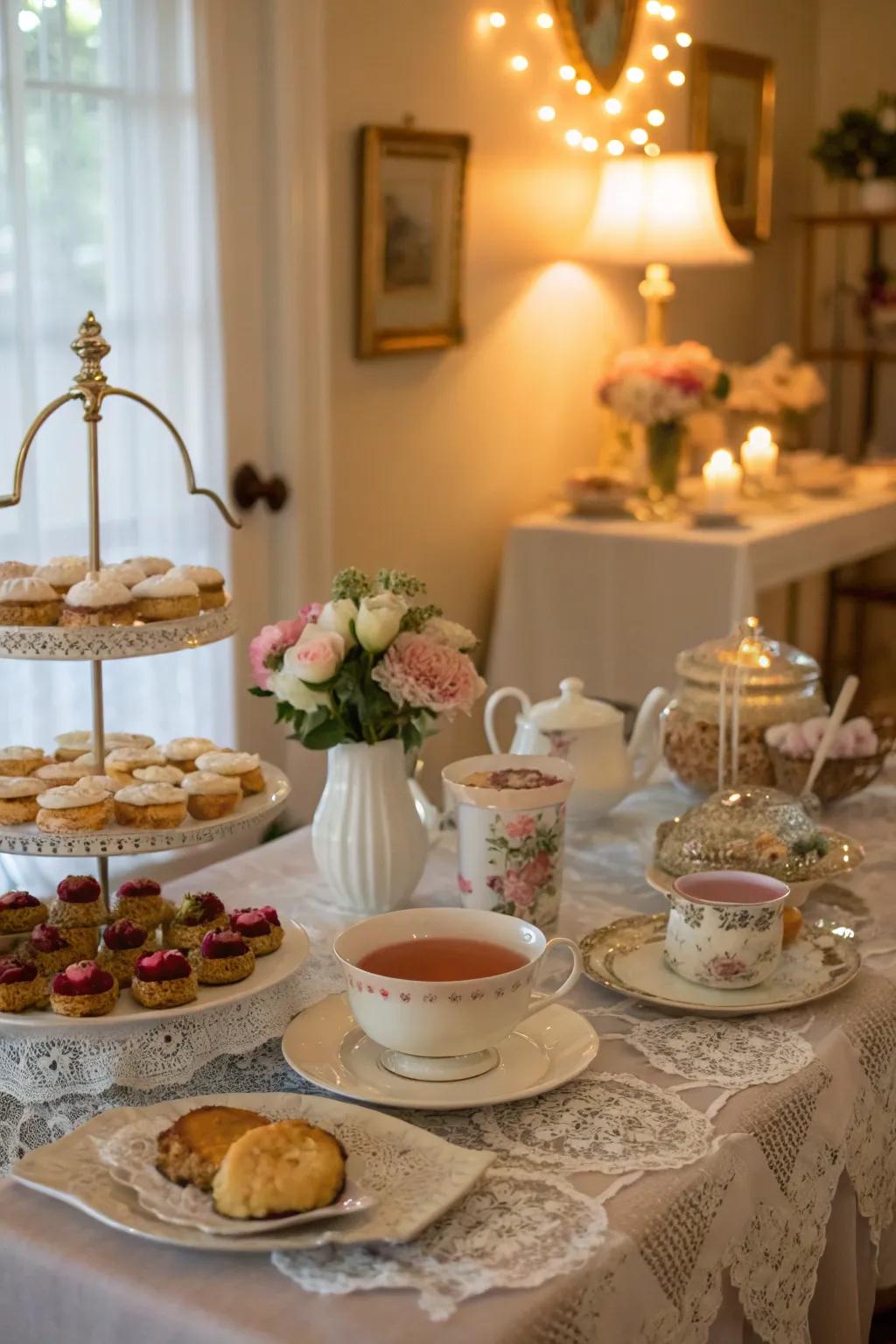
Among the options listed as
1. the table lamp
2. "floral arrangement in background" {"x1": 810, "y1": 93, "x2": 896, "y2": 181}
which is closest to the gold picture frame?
the table lamp

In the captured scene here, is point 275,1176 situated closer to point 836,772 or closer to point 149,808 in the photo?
point 149,808

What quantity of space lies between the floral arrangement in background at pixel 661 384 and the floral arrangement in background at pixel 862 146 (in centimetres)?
111

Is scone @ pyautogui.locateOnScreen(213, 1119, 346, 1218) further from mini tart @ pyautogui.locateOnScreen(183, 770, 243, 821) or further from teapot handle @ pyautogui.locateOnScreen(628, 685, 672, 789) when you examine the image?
teapot handle @ pyautogui.locateOnScreen(628, 685, 672, 789)

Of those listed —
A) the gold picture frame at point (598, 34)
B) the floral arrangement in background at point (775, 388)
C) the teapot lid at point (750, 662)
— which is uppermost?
the gold picture frame at point (598, 34)

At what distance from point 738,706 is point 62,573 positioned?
Answer: 2.39 feet

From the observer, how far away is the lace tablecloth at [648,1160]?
854 mm

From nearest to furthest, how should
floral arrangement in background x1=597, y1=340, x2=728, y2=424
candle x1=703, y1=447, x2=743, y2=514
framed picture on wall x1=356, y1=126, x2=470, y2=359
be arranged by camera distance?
1. framed picture on wall x1=356, y1=126, x2=470, y2=359
2. candle x1=703, y1=447, x2=743, y2=514
3. floral arrangement in background x1=597, y1=340, x2=728, y2=424

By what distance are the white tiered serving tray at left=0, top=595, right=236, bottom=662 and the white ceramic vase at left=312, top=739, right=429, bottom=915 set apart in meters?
0.21

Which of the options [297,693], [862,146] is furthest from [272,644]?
[862,146]

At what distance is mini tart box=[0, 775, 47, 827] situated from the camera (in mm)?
1206

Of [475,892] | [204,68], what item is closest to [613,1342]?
[475,892]

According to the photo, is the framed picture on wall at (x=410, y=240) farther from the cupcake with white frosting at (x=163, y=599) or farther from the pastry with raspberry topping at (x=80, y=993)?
the pastry with raspberry topping at (x=80, y=993)

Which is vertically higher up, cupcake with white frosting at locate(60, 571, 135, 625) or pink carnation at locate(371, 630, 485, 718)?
cupcake with white frosting at locate(60, 571, 135, 625)

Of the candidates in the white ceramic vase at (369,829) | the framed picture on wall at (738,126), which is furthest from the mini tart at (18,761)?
the framed picture on wall at (738,126)
